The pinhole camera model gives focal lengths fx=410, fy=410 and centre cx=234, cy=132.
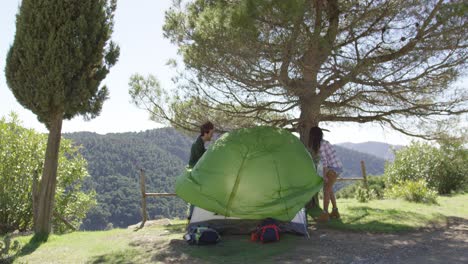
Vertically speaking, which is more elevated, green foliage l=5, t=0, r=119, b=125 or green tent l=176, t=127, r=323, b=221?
green foliage l=5, t=0, r=119, b=125

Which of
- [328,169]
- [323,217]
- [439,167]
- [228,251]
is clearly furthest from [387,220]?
[439,167]

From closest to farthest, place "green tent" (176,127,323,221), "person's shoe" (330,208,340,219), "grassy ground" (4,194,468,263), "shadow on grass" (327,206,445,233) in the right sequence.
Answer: "grassy ground" (4,194,468,263) < "green tent" (176,127,323,221) < "shadow on grass" (327,206,445,233) < "person's shoe" (330,208,340,219)

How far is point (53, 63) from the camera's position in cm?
649

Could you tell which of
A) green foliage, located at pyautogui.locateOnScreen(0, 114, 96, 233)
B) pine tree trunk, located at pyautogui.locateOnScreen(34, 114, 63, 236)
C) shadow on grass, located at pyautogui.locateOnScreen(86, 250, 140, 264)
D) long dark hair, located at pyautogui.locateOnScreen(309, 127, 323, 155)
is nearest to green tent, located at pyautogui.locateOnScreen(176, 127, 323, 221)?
long dark hair, located at pyautogui.locateOnScreen(309, 127, 323, 155)

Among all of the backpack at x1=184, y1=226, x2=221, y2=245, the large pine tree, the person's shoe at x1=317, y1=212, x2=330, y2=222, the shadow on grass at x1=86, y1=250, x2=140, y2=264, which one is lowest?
the shadow on grass at x1=86, y1=250, x2=140, y2=264

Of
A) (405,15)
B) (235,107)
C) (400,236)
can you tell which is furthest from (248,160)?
(405,15)

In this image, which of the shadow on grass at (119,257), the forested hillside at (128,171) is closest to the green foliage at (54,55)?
the shadow on grass at (119,257)

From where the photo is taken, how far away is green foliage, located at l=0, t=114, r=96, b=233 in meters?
10.3

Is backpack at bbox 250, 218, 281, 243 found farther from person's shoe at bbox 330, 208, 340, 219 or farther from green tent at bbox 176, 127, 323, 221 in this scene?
person's shoe at bbox 330, 208, 340, 219

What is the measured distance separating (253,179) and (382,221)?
2731 mm

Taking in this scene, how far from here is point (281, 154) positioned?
5.93 m

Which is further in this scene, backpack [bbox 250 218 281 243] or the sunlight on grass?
the sunlight on grass

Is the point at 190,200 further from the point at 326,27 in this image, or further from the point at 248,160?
the point at 326,27

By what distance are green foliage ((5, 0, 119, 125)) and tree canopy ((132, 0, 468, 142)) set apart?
1.80 metres
